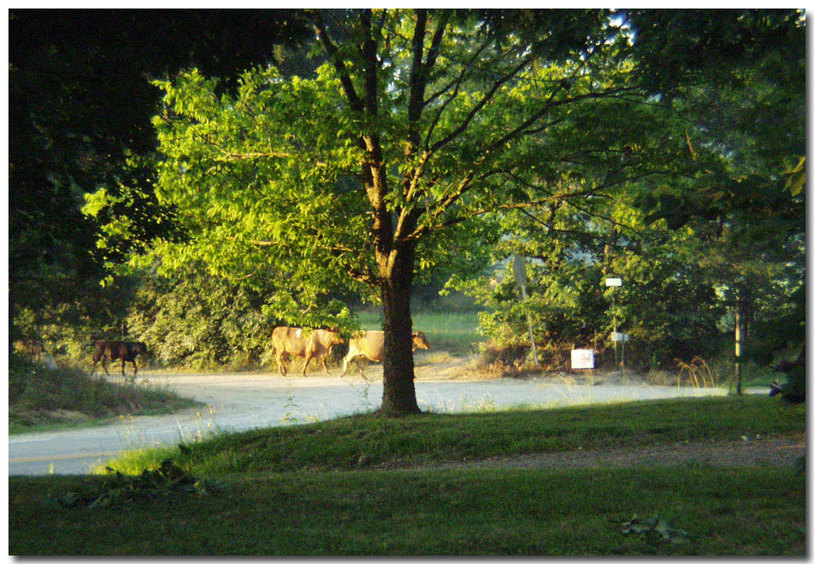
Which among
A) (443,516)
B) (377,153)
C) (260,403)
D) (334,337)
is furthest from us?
(334,337)

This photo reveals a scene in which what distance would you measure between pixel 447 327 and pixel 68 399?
21.2m

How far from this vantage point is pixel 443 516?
17.2 feet

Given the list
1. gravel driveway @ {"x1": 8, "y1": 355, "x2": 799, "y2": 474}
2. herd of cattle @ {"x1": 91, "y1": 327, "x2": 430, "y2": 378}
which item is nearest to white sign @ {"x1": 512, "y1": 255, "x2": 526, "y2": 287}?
gravel driveway @ {"x1": 8, "y1": 355, "x2": 799, "y2": 474}

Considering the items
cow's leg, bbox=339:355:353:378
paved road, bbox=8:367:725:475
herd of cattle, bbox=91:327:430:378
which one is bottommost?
paved road, bbox=8:367:725:475

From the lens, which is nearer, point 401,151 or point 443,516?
point 443,516

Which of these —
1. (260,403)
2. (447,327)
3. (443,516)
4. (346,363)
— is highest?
(447,327)

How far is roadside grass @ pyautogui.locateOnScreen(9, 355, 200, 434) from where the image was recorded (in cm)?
1448

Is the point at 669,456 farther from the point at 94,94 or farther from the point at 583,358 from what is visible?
the point at 583,358

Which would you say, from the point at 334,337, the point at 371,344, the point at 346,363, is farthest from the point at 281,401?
the point at 334,337

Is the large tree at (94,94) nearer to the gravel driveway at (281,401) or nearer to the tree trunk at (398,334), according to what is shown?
the gravel driveway at (281,401)

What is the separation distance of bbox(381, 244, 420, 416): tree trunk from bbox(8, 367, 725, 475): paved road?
1.55 m

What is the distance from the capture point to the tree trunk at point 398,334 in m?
11.8

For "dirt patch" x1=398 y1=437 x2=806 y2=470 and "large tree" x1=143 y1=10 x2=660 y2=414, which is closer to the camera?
"dirt patch" x1=398 y1=437 x2=806 y2=470

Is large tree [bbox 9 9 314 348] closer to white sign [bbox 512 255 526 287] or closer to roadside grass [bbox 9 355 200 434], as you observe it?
roadside grass [bbox 9 355 200 434]
